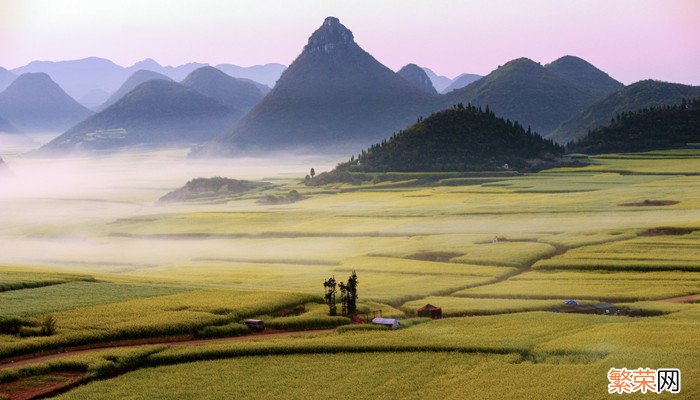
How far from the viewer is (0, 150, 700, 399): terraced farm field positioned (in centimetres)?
4938

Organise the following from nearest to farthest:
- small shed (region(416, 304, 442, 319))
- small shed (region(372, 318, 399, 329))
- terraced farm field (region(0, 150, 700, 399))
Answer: terraced farm field (region(0, 150, 700, 399)), small shed (region(372, 318, 399, 329)), small shed (region(416, 304, 442, 319))

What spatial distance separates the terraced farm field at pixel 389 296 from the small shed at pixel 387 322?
1.54 m

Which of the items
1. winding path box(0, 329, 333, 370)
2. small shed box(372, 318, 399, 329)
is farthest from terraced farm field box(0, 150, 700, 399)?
small shed box(372, 318, 399, 329)

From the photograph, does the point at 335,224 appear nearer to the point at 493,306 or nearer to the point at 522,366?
the point at 493,306

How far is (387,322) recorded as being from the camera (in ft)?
211

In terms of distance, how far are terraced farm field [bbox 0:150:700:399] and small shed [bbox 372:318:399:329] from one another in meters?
1.54

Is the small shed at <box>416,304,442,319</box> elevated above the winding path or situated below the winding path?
below

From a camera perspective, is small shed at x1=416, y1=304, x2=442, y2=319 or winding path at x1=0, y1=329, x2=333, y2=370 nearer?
winding path at x1=0, y1=329, x2=333, y2=370

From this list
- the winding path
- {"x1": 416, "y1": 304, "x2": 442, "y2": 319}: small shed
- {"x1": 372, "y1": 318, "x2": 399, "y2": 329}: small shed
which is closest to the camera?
the winding path

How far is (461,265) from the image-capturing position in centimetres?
9925

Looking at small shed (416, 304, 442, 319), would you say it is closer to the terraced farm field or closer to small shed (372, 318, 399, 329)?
the terraced farm field

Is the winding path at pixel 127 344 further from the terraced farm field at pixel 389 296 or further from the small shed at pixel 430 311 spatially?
the small shed at pixel 430 311

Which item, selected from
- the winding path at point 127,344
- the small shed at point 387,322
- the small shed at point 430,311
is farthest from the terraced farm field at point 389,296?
the small shed at point 430,311

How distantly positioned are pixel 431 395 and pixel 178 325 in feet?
79.3
